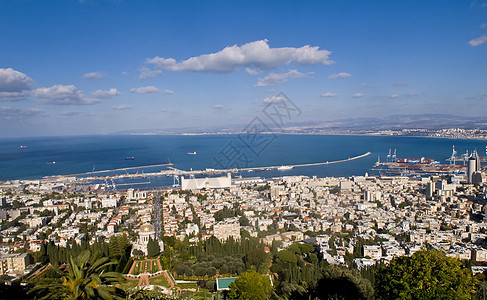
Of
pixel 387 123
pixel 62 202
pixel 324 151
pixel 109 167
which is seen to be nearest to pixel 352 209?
pixel 62 202

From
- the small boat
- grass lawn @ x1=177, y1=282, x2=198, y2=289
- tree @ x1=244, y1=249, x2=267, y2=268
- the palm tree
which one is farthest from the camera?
the small boat

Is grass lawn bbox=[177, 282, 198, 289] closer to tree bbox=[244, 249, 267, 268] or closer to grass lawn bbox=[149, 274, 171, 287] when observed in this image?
grass lawn bbox=[149, 274, 171, 287]

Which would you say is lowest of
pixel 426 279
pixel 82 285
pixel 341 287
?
pixel 341 287

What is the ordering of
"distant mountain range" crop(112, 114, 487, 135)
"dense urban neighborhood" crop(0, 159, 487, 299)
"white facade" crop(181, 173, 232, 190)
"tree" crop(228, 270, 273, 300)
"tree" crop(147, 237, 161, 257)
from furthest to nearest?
"distant mountain range" crop(112, 114, 487, 135) < "white facade" crop(181, 173, 232, 190) < "tree" crop(147, 237, 161, 257) < "dense urban neighborhood" crop(0, 159, 487, 299) < "tree" crop(228, 270, 273, 300)

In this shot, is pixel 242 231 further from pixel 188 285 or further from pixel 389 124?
pixel 389 124

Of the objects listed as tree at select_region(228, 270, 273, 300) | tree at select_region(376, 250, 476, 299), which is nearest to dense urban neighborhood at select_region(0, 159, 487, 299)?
tree at select_region(228, 270, 273, 300)

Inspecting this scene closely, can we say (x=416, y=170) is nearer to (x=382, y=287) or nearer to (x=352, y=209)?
(x=352, y=209)

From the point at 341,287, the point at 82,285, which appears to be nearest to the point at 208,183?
the point at 341,287
